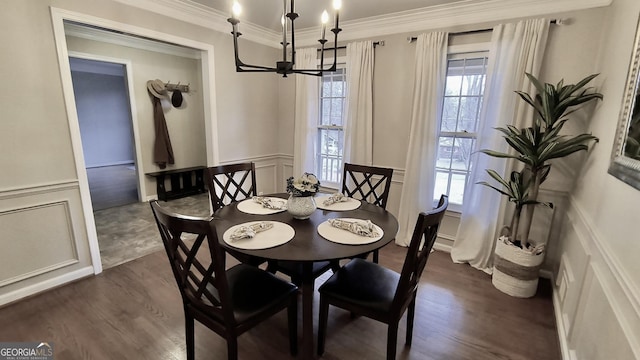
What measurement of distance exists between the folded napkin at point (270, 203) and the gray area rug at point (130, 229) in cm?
160

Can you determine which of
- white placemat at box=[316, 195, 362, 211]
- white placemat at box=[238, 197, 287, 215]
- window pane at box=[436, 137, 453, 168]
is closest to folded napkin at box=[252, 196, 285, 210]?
white placemat at box=[238, 197, 287, 215]

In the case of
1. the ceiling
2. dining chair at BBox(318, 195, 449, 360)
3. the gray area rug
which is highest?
the ceiling

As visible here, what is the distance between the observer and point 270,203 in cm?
213

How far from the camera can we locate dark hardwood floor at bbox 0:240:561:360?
1738 millimetres

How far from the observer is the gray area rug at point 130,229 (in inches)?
114

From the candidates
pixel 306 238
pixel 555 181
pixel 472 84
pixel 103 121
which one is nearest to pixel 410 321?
pixel 306 238

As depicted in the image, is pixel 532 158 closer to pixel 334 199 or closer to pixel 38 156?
pixel 334 199

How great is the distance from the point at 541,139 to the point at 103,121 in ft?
29.6

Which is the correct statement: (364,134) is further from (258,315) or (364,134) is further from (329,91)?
(258,315)

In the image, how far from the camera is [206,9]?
288cm

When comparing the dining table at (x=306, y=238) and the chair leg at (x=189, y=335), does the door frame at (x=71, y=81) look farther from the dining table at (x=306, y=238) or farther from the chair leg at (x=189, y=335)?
the chair leg at (x=189, y=335)

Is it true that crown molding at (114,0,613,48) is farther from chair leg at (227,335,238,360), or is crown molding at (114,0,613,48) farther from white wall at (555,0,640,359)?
chair leg at (227,335,238,360)

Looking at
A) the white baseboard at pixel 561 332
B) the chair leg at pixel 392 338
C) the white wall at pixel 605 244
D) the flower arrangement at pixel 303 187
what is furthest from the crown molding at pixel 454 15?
the chair leg at pixel 392 338

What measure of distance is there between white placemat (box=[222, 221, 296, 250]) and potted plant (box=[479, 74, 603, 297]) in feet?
5.96
